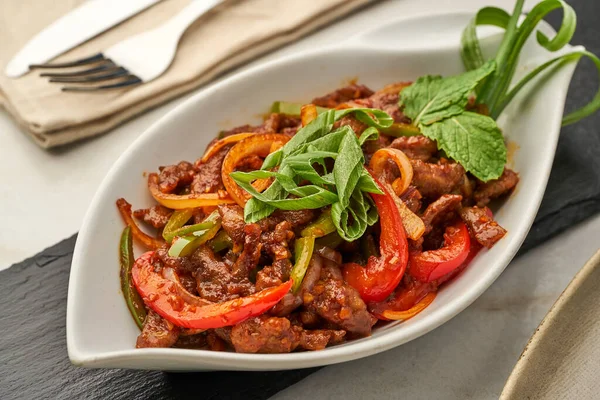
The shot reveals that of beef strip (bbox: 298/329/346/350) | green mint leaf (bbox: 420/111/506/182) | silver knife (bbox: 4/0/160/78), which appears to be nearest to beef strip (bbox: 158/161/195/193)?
beef strip (bbox: 298/329/346/350)

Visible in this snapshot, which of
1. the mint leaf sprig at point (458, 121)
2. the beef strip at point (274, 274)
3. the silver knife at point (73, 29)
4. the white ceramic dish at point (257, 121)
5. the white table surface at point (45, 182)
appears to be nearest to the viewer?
the white ceramic dish at point (257, 121)

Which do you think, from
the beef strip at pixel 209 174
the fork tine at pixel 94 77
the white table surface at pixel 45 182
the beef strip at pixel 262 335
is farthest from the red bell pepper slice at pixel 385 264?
the fork tine at pixel 94 77

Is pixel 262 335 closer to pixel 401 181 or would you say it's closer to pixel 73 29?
pixel 401 181

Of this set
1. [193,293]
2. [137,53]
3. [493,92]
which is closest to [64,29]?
[137,53]

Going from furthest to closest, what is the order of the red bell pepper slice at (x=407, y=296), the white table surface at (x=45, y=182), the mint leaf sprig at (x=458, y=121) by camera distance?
the white table surface at (x=45, y=182), the mint leaf sprig at (x=458, y=121), the red bell pepper slice at (x=407, y=296)

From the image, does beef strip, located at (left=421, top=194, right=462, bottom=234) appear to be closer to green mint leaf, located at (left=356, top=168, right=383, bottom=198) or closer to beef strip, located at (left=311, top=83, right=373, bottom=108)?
green mint leaf, located at (left=356, top=168, right=383, bottom=198)

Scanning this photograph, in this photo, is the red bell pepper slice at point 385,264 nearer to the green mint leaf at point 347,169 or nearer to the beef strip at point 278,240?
the green mint leaf at point 347,169

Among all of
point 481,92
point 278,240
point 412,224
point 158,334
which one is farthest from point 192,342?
point 481,92

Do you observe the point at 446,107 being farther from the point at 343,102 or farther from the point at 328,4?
the point at 328,4
